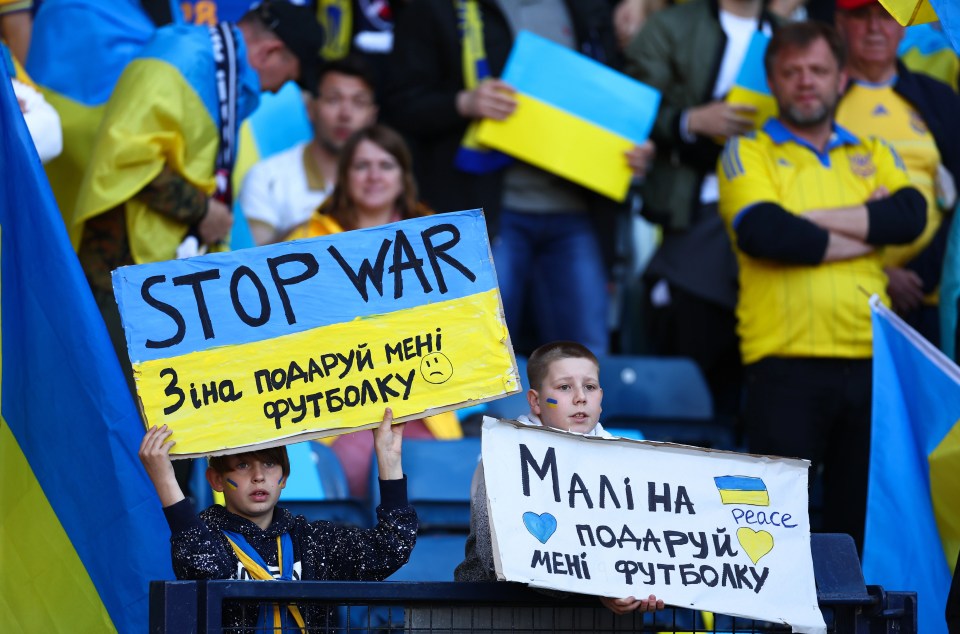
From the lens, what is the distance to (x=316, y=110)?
7320 millimetres

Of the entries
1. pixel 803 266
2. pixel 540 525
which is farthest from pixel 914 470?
pixel 540 525

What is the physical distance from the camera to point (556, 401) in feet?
13.4

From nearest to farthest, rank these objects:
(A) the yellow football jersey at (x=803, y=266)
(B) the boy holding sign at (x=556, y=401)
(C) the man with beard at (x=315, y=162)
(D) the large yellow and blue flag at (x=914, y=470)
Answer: (B) the boy holding sign at (x=556, y=401), (D) the large yellow and blue flag at (x=914, y=470), (A) the yellow football jersey at (x=803, y=266), (C) the man with beard at (x=315, y=162)

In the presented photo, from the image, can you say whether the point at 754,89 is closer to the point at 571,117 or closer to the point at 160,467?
the point at 571,117

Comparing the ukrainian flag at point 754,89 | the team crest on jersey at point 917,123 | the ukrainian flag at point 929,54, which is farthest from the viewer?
the ukrainian flag at point 929,54

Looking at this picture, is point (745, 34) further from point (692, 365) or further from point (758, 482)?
point (758, 482)

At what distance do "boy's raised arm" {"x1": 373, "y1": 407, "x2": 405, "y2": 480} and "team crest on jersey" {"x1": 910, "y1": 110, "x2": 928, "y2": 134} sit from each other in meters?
3.65

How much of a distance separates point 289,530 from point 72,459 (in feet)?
2.00

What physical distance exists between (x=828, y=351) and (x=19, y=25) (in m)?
3.11

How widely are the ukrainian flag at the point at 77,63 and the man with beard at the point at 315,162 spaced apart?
1.27m

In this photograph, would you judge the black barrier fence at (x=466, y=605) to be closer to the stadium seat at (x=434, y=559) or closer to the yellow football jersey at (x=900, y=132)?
the stadium seat at (x=434, y=559)

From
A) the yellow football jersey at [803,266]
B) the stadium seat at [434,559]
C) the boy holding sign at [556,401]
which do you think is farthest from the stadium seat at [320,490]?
the yellow football jersey at [803,266]

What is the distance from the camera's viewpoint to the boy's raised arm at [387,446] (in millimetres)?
3732

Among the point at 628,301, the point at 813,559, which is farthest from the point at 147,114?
the point at 628,301
